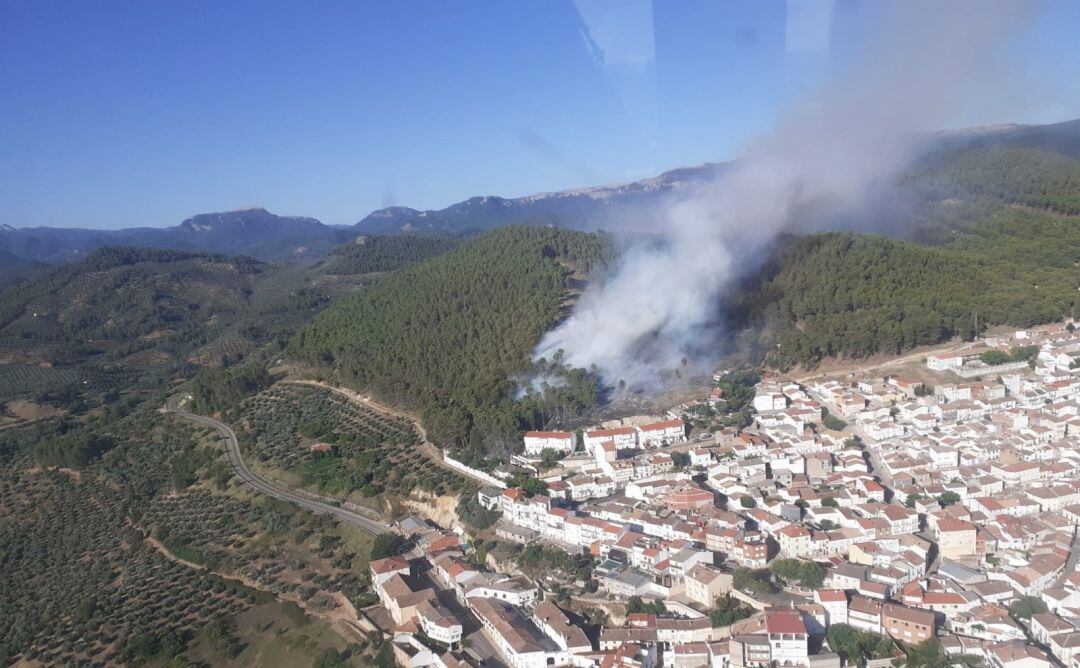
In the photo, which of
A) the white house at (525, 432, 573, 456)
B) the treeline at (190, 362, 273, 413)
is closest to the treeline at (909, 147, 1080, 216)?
the white house at (525, 432, 573, 456)

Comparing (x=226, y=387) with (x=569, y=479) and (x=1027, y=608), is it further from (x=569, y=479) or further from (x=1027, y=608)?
(x=1027, y=608)

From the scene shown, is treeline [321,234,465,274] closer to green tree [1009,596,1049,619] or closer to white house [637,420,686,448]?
white house [637,420,686,448]

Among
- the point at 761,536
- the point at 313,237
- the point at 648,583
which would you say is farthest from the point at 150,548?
the point at 313,237

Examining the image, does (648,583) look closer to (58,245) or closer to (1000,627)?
(1000,627)

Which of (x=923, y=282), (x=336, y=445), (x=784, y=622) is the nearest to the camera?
(x=784, y=622)

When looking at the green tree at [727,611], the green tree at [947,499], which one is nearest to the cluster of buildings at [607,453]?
the green tree at [727,611]

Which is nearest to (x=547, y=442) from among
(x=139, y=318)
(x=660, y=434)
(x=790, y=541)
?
(x=660, y=434)

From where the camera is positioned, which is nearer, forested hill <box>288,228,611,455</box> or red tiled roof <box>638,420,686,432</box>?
red tiled roof <box>638,420,686,432</box>
